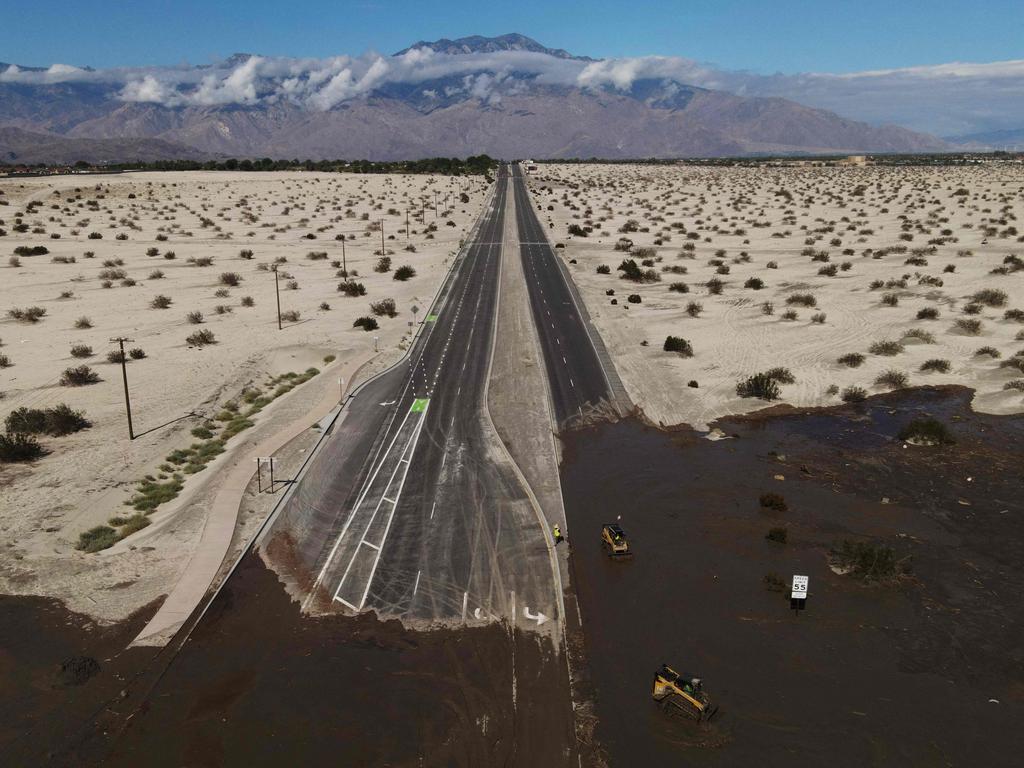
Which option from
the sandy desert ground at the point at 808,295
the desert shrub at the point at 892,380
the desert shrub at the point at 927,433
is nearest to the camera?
the desert shrub at the point at 927,433

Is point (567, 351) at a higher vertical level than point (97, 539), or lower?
higher

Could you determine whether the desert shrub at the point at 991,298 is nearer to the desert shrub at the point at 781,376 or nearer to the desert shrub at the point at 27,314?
the desert shrub at the point at 781,376

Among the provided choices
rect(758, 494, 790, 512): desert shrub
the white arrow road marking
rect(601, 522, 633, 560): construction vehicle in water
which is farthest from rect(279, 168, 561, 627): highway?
rect(758, 494, 790, 512): desert shrub

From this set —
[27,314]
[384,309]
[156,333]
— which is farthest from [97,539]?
[27,314]

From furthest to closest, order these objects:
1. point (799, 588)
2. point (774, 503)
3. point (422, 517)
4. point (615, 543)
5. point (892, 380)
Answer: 1. point (892, 380)
2. point (774, 503)
3. point (422, 517)
4. point (615, 543)
5. point (799, 588)

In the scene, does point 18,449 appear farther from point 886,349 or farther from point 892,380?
point 886,349

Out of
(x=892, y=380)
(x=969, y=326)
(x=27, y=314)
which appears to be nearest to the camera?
(x=892, y=380)

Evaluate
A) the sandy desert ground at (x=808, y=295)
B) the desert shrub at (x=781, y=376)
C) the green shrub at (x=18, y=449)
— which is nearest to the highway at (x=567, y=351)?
the sandy desert ground at (x=808, y=295)

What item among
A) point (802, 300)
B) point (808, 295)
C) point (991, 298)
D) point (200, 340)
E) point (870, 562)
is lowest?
point (870, 562)
